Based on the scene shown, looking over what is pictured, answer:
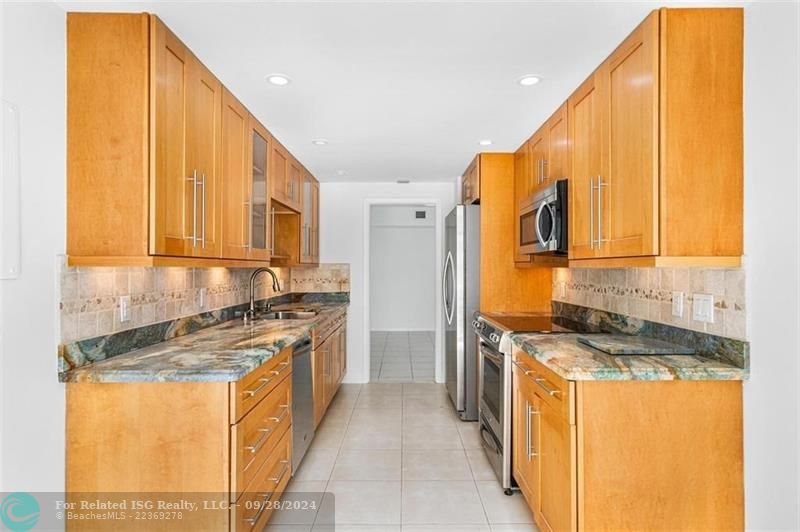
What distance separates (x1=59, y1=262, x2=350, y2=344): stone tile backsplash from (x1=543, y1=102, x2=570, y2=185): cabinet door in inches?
90.6

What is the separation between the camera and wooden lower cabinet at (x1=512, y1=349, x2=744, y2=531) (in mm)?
1759

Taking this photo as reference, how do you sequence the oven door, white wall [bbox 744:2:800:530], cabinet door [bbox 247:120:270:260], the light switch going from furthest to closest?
the light switch < cabinet door [bbox 247:120:270:260] < the oven door < white wall [bbox 744:2:800:530]

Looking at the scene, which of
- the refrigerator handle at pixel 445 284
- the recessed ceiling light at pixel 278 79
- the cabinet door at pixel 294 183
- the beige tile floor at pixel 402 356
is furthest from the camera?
the beige tile floor at pixel 402 356

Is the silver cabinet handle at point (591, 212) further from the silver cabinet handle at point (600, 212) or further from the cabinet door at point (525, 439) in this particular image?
the cabinet door at point (525, 439)

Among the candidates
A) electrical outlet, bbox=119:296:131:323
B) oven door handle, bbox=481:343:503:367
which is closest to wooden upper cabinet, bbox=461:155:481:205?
oven door handle, bbox=481:343:503:367

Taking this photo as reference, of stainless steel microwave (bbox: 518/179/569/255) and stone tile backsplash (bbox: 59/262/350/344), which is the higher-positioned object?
stainless steel microwave (bbox: 518/179/569/255)

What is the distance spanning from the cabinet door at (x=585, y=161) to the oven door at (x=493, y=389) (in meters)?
0.80

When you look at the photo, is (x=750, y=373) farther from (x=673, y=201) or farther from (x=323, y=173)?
(x=323, y=173)

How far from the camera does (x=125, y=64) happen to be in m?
1.79

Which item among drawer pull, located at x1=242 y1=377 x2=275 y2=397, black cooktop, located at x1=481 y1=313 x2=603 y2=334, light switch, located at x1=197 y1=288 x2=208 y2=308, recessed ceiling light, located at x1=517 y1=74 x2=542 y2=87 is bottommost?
drawer pull, located at x1=242 y1=377 x2=275 y2=397

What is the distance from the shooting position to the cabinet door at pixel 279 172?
11.0ft

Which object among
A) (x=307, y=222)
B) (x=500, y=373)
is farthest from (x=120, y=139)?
(x=307, y=222)

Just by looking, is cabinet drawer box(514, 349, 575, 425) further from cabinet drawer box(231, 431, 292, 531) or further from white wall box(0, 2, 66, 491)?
white wall box(0, 2, 66, 491)

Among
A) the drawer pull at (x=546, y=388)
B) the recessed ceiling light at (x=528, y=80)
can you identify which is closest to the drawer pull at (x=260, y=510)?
the drawer pull at (x=546, y=388)
